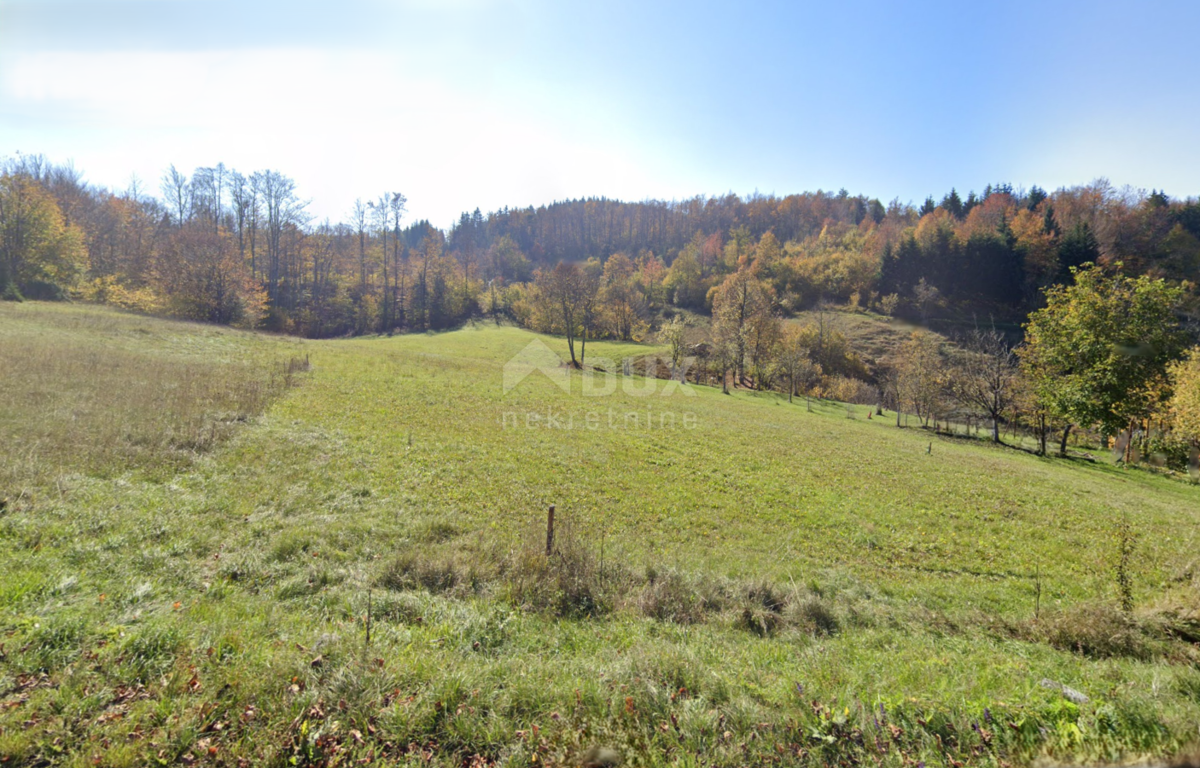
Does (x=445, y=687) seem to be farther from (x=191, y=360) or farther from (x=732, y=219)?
(x=732, y=219)

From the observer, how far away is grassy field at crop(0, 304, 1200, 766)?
11.5 feet

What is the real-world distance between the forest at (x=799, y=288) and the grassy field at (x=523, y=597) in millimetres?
9335

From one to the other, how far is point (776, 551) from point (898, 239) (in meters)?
98.5

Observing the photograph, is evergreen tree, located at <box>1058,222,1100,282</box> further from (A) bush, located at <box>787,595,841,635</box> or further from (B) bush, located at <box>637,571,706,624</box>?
(B) bush, located at <box>637,571,706,624</box>

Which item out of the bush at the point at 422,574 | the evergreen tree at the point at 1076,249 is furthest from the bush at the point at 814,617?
the evergreen tree at the point at 1076,249

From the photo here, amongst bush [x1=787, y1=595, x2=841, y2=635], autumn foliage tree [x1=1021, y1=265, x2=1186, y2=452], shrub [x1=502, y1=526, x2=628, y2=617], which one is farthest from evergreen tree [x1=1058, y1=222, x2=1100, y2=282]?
shrub [x1=502, y1=526, x2=628, y2=617]

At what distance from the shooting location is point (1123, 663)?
519 cm

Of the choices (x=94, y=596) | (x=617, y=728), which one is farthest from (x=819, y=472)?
(x=94, y=596)

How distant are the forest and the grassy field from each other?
30.6ft

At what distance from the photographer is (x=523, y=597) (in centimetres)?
674

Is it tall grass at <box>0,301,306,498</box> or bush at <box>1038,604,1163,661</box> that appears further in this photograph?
tall grass at <box>0,301,306,498</box>

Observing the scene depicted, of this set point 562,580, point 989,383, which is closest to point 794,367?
A: point 989,383

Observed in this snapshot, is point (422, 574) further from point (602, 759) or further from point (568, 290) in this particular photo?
point (568, 290)

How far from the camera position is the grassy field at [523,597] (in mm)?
3490
